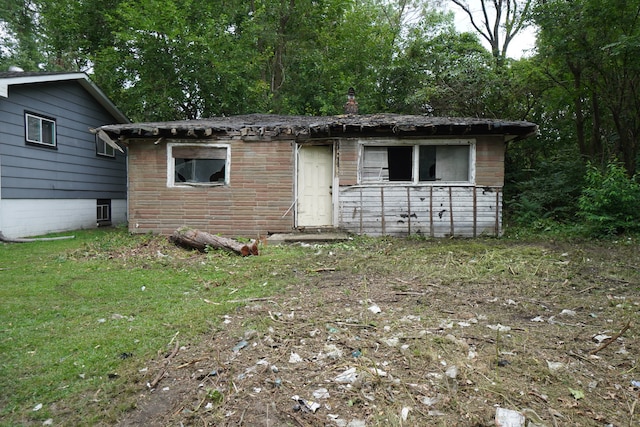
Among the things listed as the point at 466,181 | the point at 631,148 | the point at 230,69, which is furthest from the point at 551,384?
the point at 230,69

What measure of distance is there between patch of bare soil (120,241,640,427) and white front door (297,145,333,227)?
179 inches

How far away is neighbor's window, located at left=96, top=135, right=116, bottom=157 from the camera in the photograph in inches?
482

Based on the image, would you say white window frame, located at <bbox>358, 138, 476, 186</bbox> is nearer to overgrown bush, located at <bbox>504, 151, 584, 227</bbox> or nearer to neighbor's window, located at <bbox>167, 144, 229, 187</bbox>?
overgrown bush, located at <bbox>504, 151, 584, 227</bbox>

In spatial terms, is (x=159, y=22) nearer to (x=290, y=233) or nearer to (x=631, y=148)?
(x=290, y=233)

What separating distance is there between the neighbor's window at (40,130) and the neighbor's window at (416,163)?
8.58 metres

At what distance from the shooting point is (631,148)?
1064 centimetres

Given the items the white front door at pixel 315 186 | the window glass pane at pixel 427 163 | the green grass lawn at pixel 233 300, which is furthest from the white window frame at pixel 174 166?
the window glass pane at pixel 427 163

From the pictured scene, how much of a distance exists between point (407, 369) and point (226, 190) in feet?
24.0

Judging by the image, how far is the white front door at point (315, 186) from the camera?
30.2 ft

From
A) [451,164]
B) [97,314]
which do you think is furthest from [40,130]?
[451,164]

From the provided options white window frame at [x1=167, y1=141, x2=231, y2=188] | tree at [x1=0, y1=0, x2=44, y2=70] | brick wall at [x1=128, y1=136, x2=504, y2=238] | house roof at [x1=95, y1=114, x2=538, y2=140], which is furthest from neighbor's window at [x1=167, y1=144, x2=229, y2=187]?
tree at [x1=0, y1=0, x2=44, y2=70]

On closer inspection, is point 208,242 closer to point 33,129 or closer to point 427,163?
point 427,163

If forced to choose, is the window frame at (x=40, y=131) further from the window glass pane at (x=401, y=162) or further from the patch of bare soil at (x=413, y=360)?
the window glass pane at (x=401, y=162)

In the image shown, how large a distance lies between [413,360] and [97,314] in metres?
3.22
